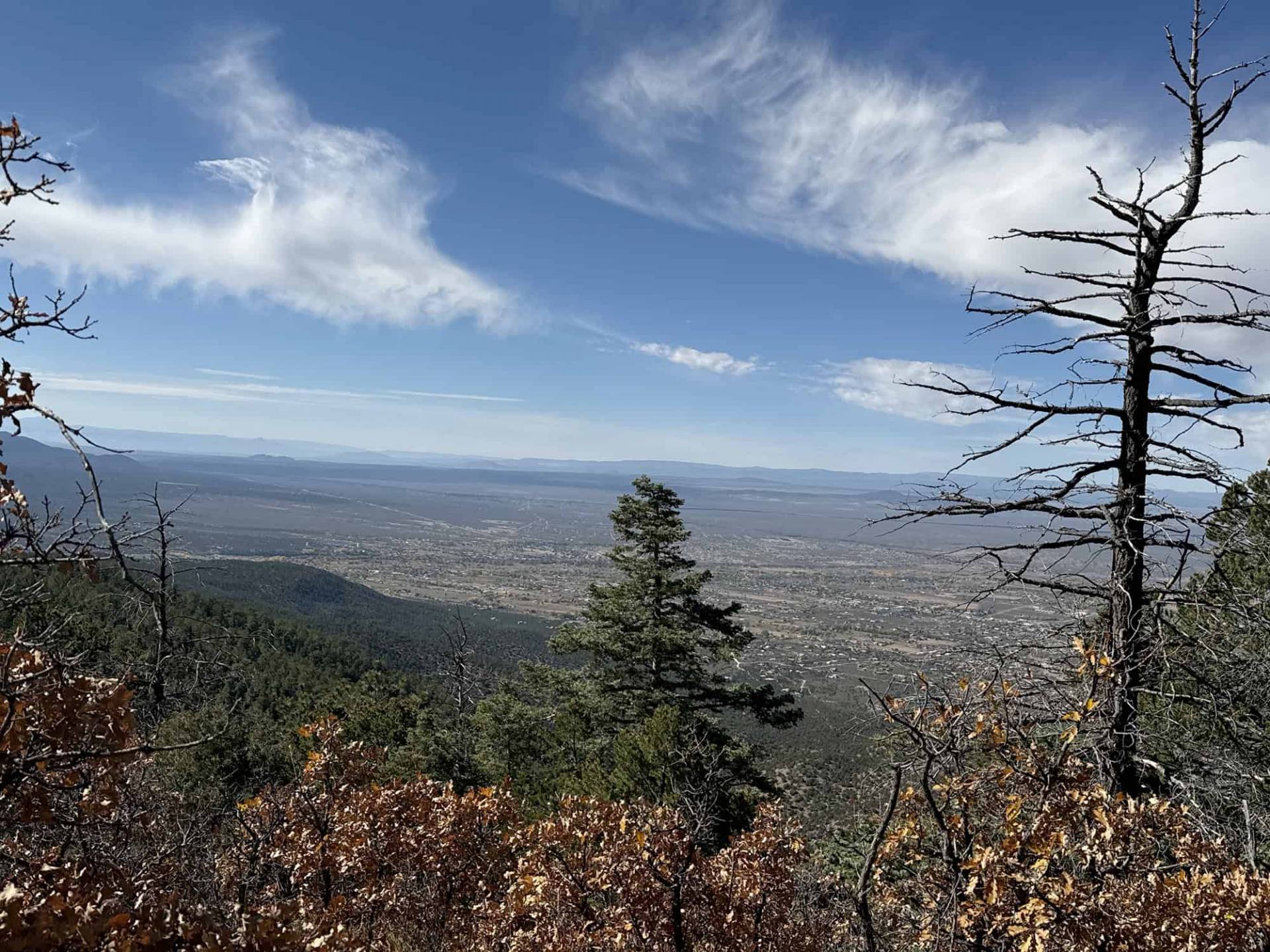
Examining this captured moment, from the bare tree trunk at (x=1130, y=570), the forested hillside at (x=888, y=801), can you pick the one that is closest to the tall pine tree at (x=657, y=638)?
the forested hillside at (x=888, y=801)

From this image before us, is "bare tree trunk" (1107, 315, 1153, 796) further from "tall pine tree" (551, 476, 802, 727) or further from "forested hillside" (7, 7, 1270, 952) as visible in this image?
"tall pine tree" (551, 476, 802, 727)

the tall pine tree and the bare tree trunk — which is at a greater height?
the bare tree trunk

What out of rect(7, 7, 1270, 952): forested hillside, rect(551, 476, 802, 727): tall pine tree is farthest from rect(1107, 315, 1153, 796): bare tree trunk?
rect(551, 476, 802, 727): tall pine tree

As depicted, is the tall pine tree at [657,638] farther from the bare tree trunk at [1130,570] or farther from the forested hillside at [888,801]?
the bare tree trunk at [1130,570]

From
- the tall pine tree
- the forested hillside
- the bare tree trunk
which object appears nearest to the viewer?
the forested hillside

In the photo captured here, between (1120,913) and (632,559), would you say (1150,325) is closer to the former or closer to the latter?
(1120,913)

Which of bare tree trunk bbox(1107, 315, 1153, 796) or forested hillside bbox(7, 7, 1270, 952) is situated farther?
bare tree trunk bbox(1107, 315, 1153, 796)

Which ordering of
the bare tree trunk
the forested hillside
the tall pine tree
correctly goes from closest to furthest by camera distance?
the forested hillside, the bare tree trunk, the tall pine tree

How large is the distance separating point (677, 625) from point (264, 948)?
1582cm

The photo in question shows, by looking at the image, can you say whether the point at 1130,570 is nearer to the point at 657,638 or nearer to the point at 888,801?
the point at 888,801

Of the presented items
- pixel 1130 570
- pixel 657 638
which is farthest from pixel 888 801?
pixel 657 638

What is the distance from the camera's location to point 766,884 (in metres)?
6.86

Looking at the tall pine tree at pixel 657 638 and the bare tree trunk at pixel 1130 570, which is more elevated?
the bare tree trunk at pixel 1130 570

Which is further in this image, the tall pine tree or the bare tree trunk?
the tall pine tree
